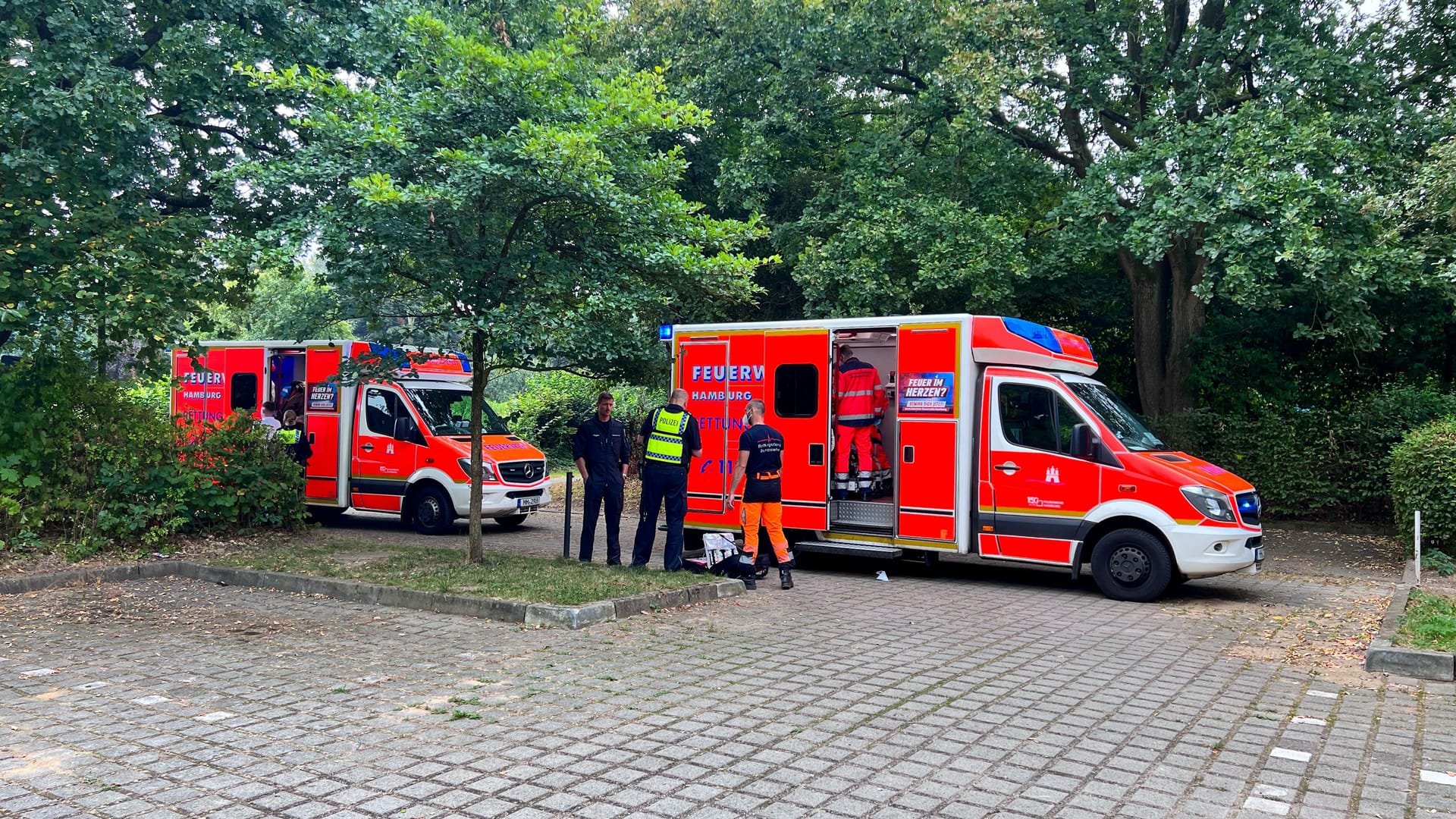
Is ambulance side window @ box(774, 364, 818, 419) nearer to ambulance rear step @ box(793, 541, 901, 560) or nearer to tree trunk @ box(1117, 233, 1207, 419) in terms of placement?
ambulance rear step @ box(793, 541, 901, 560)

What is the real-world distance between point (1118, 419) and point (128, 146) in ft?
38.3

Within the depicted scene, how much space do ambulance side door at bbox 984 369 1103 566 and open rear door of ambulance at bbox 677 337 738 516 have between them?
10.0 feet

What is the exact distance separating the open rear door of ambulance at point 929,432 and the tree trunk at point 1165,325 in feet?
22.0

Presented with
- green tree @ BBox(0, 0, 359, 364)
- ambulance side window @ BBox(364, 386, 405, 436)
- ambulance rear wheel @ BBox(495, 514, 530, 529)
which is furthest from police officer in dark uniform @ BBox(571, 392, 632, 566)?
ambulance rear wheel @ BBox(495, 514, 530, 529)

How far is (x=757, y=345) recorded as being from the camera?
12.1 meters

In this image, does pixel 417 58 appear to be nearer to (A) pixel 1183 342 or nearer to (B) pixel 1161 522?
(B) pixel 1161 522

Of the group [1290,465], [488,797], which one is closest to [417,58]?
[488,797]

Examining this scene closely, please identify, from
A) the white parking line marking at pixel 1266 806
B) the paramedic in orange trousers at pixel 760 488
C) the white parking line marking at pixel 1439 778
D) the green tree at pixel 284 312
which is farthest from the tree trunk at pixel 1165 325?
the white parking line marking at pixel 1266 806

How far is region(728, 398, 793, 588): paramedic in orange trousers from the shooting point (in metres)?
10.3

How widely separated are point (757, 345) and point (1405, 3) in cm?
1128

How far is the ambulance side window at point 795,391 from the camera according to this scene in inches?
462

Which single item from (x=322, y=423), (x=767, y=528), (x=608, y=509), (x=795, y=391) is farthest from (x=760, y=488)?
(x=322, y=423)

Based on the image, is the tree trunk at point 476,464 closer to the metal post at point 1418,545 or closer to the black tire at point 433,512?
the black tire at point 433,512

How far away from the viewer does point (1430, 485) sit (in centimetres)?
1205
